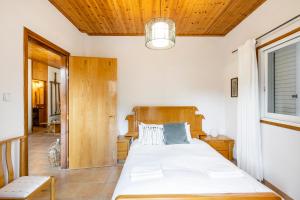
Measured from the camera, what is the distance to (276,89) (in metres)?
2.69

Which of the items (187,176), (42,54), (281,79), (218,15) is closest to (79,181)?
(187,176)

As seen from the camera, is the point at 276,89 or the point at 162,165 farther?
the point at 276,89

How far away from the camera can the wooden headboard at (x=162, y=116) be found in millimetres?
3842

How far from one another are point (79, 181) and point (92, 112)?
3.66 feet

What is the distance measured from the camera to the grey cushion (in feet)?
10.3

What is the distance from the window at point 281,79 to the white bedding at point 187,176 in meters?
1.02

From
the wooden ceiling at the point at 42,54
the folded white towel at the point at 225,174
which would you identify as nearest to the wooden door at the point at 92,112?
the wooden ceiling at the point at 42,54

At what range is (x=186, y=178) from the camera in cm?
175

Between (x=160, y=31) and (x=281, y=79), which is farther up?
(x=160, y=31)

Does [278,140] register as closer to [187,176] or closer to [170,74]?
[187,176]

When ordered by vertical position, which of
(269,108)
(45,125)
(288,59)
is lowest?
(45,125)

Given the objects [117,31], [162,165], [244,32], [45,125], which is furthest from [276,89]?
[45,125]

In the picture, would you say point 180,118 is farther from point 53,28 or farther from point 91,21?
point 53,28

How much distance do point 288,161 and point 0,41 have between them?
328 cm
